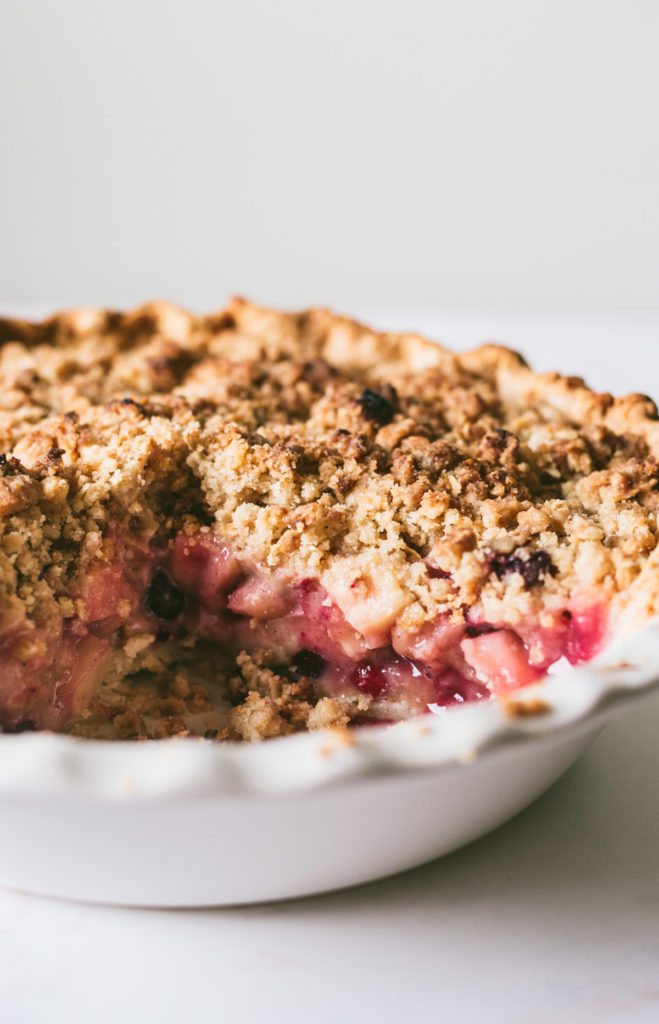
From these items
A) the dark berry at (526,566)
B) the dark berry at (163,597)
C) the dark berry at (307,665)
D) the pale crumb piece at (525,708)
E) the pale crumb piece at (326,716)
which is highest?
the dark berry at (526,566)

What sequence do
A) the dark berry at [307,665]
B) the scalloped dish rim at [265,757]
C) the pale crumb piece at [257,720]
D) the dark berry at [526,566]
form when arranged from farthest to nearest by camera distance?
the dark berry at [307,665] < the pale crumb piece at [257,720] < the dark berry at [526,566] < the scalloped dish rim at [265,757]

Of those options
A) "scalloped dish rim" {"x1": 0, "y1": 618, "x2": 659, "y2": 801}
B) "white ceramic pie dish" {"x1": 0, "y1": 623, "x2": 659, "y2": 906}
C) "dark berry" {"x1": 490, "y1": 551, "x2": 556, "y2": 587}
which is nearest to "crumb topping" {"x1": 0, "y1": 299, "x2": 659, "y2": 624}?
"dark berry" {"x1": 490, "y1": 551, "x2": 556, "y2": 587}

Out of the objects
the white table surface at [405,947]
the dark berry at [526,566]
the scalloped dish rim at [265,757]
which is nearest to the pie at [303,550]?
the dark berry at [526,566]

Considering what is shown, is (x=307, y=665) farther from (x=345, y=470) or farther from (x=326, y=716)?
(x=345, y=470)

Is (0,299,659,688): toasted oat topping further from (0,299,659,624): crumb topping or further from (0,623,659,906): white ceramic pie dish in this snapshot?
(0,623,659,906): white ceramic pie dish

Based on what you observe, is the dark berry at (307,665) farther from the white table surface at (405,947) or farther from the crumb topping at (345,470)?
the white table surface at (405,947)

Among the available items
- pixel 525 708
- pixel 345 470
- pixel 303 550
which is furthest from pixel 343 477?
pixel 525 708

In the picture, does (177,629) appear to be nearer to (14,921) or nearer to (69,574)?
(69,574)
